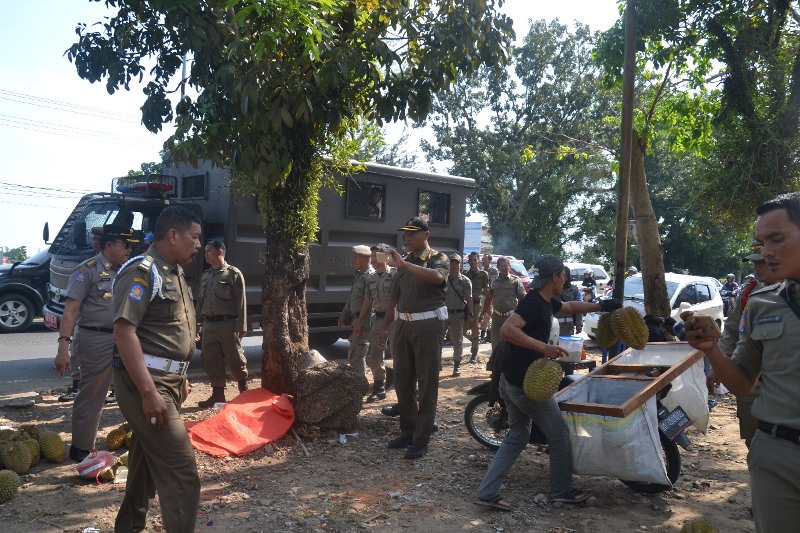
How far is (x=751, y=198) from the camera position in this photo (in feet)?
26.6

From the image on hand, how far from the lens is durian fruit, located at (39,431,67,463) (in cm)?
557

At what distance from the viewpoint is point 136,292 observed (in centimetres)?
362

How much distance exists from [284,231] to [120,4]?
278 centimetres

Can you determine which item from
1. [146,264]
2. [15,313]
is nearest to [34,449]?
[146,264]

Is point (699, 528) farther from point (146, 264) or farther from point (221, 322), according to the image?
point (221, 322)

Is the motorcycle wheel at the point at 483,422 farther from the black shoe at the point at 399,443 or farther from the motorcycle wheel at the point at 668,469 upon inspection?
the motorcycle wheel at the point at 668,469

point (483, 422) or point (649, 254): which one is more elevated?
point (649, 254)

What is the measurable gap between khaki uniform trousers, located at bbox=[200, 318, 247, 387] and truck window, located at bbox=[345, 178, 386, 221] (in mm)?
3633


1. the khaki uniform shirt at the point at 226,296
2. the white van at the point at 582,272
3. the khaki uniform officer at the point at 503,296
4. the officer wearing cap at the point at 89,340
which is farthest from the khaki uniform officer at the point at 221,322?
the white van at the point at 582,272

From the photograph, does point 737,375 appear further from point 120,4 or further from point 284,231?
point 120,4

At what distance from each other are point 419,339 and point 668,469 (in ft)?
7.67

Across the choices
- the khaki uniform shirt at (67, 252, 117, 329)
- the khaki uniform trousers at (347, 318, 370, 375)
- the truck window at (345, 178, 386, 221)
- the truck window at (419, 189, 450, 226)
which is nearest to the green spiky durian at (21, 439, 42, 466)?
the khaki uniform shirt at (67, 252, 117, 329)

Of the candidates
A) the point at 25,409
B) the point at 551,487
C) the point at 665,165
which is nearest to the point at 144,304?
the point at 551,487

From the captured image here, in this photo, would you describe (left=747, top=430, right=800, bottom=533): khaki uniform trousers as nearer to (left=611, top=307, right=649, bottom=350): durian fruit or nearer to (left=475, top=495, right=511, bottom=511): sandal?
(left=611, top=307, right=649, bottom=350): durian fruit
